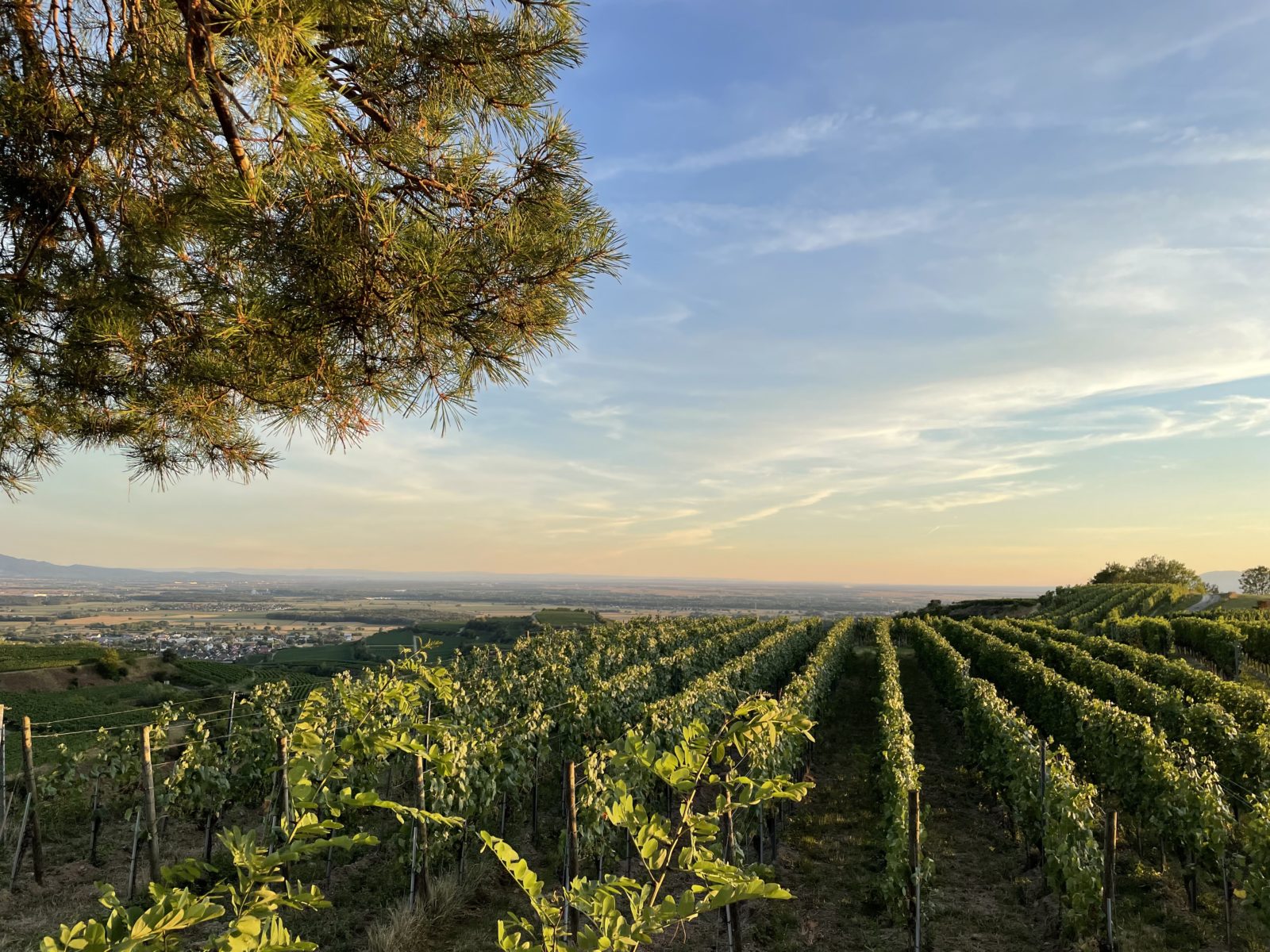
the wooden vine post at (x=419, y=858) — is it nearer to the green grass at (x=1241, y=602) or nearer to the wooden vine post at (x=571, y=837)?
the wooden vine post at (x=571, y=837)

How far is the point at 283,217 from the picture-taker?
4176 mm

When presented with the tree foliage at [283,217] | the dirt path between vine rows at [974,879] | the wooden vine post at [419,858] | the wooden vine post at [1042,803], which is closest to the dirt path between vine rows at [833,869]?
the dirt path between vine rows at [974,879]

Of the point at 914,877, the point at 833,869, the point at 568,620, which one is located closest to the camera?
the point at 914,877

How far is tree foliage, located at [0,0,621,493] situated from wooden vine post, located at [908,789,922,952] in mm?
5130

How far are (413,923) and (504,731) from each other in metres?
2.43

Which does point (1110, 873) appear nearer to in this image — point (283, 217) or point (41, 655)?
point (283, 217)

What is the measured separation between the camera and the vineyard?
8.01 feet

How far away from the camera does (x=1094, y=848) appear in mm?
6207

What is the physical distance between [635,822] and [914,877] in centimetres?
498

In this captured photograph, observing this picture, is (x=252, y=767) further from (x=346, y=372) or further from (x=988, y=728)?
(x=988, y=728)

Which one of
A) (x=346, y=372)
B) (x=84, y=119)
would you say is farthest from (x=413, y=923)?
(x=84, y=119)

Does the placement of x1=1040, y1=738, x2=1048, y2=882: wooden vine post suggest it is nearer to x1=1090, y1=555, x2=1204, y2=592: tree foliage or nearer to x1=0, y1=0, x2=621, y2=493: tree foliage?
x1=0, y1=0, x2=621, y2=493: tree foliage

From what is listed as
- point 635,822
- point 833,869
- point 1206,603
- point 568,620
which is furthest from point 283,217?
point 1206,603

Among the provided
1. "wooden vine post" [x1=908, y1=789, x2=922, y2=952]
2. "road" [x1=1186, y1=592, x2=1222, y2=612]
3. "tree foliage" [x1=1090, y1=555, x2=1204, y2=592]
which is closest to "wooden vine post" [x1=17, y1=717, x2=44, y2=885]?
"wooden vine post" [x1=908, y1=789, x2=922, y2=952]
